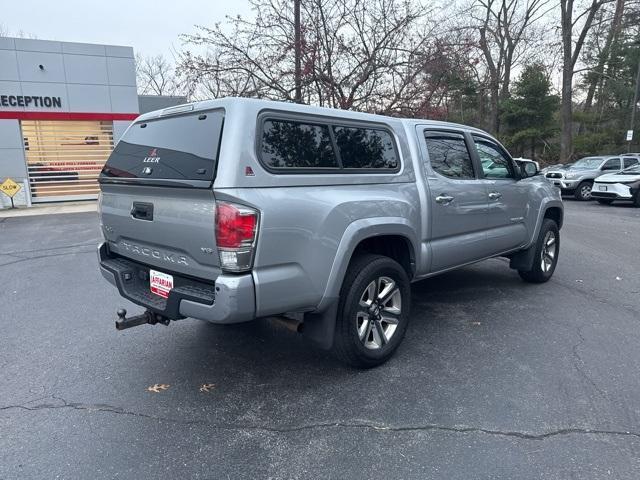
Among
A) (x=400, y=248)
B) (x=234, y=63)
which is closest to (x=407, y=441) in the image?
(x=400, y=248)

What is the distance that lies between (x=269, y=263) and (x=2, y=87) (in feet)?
57.7

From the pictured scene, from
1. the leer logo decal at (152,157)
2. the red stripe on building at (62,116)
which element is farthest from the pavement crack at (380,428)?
the red stripe on building at (62,116)

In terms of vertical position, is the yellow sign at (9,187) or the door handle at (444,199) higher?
the door handle at (444,199)

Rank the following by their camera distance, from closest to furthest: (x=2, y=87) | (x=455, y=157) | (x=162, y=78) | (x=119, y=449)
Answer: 1. (x=119, y=449)
2. (x=455, y=157)
3. (x=2, y=87)
4. (x=162, y=78)

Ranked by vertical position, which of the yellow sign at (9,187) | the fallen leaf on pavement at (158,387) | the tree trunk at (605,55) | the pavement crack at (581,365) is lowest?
the pavement crack at (581,365)

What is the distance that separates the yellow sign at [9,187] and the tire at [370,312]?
642 inches

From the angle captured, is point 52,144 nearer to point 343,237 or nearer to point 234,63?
point 234,63

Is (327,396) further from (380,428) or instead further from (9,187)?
(9,187)

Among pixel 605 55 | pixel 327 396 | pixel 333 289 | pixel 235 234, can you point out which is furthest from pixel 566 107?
pixel 235 234

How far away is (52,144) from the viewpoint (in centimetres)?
1720

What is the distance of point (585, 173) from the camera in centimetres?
1752

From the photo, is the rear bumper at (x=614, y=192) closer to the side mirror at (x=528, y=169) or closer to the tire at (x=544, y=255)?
the tire at (x=544, y=255)

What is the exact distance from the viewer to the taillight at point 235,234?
8.91 feet

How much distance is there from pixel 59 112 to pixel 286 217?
17367 mm
